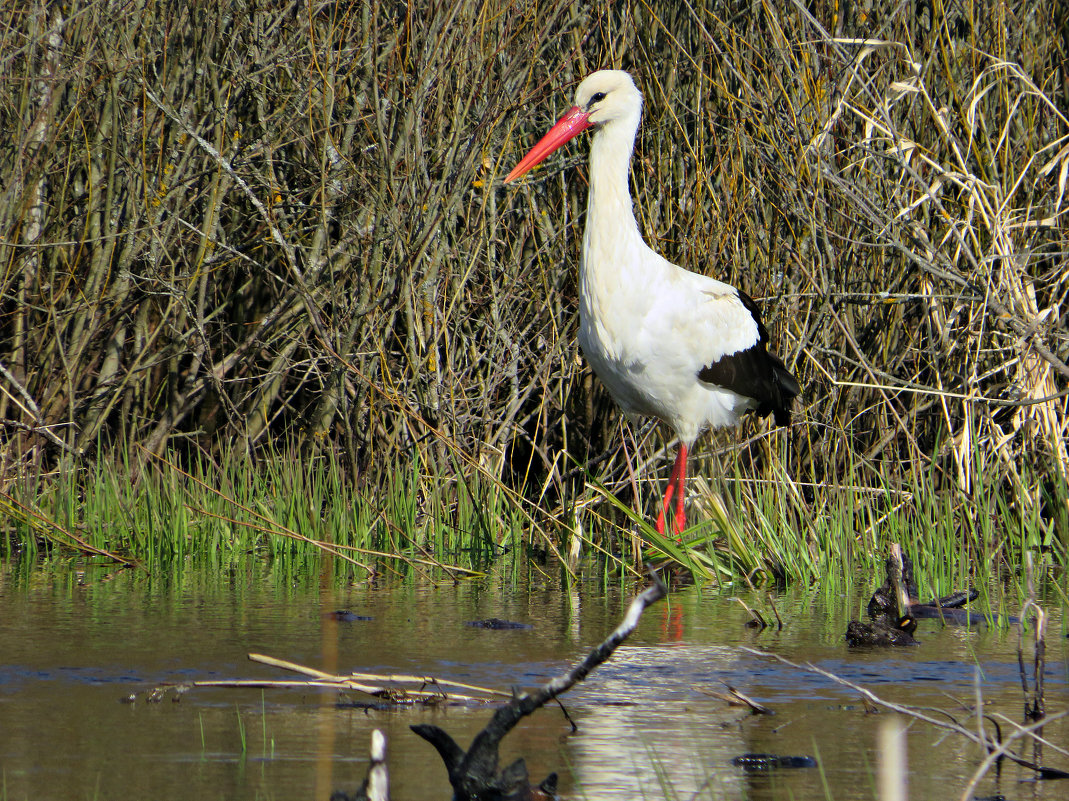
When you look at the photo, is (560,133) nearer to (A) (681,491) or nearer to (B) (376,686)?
(A) (681,491)

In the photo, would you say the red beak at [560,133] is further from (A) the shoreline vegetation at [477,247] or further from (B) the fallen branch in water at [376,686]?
(B) the fallen branch in water at [376,686]

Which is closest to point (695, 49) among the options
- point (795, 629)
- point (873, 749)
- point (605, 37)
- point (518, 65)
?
point (605, 37)

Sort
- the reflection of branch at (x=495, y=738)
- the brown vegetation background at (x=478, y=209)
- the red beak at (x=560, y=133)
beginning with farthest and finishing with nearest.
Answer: the brown vegetation background at (x=478, y=209) < the red beak at (x=560, y=133) < the reflection of branch at (x=495, y=738)

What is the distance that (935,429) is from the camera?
7.57m

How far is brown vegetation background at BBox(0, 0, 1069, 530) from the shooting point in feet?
22.2

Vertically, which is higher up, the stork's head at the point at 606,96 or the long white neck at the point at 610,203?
the stork's head at the point at 606,96

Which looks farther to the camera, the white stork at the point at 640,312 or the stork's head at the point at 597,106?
the stork's head at the point at 597,106

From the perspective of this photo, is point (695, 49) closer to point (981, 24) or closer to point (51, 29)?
point (981, 24)

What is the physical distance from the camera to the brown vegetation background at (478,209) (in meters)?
6.77

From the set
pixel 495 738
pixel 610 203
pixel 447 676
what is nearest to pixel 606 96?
pixel 610 203

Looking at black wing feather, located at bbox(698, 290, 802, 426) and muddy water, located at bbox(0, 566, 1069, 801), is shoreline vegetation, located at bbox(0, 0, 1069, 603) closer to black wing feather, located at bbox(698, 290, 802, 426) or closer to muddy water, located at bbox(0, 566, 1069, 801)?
black wing feather, located at bbox(698, 290, 802, 426)

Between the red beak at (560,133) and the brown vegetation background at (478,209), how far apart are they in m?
0.24

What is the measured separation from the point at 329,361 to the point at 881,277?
8.81 ft

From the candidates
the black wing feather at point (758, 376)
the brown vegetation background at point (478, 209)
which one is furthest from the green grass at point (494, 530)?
the black wing feather at point (758, 376)
